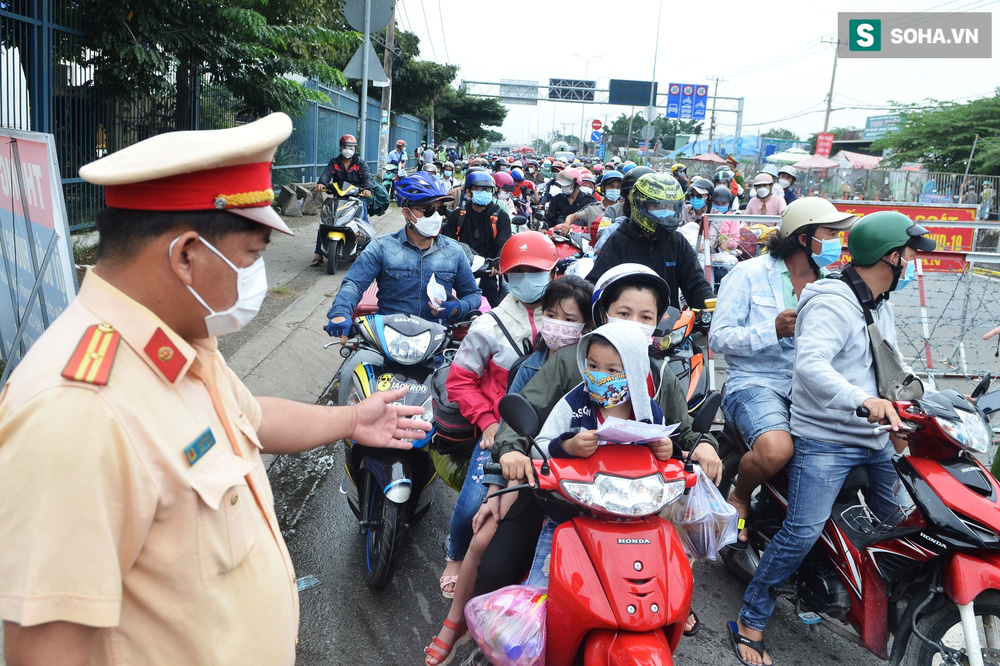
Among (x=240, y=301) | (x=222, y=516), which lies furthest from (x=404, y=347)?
(x=222, y=516)

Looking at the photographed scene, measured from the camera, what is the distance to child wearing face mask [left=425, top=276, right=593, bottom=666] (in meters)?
3.20

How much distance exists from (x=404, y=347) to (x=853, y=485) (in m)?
2.30

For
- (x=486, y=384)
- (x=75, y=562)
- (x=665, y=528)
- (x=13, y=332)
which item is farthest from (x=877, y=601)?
(x=13, y=332)

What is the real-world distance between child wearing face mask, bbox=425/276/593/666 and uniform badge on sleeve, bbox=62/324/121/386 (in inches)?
84.9

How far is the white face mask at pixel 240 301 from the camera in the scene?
1.44m

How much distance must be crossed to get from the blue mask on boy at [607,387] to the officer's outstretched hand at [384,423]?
734 millimetres

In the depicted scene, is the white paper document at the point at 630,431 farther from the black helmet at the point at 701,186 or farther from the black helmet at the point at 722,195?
the black helmet at the point at 722,195

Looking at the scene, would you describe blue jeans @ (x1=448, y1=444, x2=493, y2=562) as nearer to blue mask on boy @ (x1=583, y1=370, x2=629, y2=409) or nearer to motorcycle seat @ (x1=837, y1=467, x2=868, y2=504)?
blue mask on boy @ (x1=583, y1=370, x2=629, y2=409)

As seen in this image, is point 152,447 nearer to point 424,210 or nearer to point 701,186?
point 424,210

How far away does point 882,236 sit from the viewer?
3.20 meters

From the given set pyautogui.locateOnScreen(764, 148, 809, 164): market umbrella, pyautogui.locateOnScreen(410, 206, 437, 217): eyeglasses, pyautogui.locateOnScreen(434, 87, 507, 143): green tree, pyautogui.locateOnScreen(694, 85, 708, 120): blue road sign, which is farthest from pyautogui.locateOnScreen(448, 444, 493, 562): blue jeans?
pyautogui.locateOnScreen(434, 87, 507, 143): green tree

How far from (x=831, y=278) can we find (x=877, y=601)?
4.70 ft

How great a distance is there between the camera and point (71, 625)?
3.83 ft

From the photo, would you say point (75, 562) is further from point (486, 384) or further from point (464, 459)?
point (464, 459)
